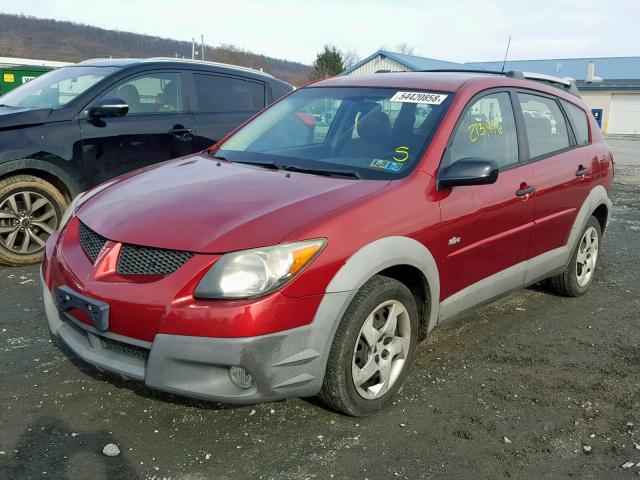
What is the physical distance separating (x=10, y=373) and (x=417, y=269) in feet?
7.72

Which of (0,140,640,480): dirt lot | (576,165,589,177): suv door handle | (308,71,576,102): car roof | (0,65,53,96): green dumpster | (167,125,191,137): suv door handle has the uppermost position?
(0,65,53,96): green dumpster

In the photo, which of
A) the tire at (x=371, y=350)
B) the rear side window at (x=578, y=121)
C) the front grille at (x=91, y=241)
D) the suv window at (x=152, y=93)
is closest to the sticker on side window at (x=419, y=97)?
the tire at (x=371, y=350)

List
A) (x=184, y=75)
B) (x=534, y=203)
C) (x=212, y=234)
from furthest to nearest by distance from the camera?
1. (x=184, y=75)
2. (x=534, y=203)
3. (x=212, y=234)

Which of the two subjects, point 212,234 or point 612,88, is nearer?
point 212,234

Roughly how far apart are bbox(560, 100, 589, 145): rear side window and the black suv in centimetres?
330

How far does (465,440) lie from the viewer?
2.95 m

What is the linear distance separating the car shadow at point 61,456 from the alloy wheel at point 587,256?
149 inches

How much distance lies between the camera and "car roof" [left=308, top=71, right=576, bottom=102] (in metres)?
3.83

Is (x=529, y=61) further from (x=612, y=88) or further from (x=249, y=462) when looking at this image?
(x=249, y=462)

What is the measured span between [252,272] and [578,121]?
3.52 meters

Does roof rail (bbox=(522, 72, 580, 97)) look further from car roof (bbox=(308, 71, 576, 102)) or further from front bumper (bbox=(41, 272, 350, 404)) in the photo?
front bumper (bbox=(41, 272, 350, 404))

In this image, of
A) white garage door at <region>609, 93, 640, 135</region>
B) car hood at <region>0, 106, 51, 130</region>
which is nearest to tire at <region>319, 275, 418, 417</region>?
car hood at <region>0, 106, 51, 130</region>

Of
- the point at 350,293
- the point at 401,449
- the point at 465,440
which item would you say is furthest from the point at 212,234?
the point at 465,440

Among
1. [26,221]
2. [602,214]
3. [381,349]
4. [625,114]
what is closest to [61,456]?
[381,349]
